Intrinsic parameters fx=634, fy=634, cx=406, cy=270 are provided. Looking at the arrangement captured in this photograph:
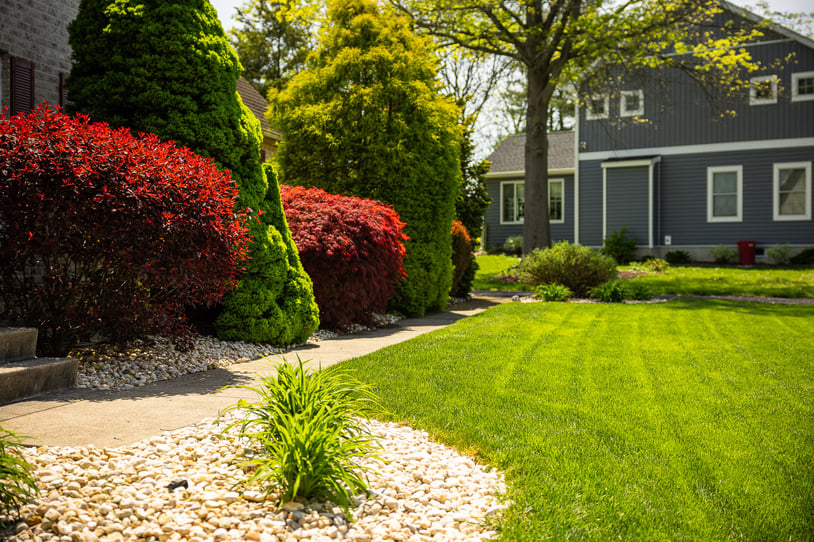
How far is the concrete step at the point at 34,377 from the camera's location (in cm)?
384

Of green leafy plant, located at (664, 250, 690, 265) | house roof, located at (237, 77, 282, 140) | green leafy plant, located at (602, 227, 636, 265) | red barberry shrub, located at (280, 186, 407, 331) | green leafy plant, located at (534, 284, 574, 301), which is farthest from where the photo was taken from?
green leafy plant, located at (602, 227, 636, 265)

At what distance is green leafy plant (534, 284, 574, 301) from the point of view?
11516 millimetres

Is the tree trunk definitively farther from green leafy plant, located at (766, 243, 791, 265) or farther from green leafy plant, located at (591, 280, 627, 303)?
green leafy plant, located at (766, 243, 791, 265)

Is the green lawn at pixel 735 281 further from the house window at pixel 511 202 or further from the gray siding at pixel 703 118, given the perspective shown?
the house window at pixel 511 202

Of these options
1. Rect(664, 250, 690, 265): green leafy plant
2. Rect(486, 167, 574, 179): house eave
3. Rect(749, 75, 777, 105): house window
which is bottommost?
Rect(664, 250, 690, 265): green leafy plant

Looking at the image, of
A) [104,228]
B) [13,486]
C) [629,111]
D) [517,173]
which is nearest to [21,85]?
[104,228]

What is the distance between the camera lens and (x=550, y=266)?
12.2m

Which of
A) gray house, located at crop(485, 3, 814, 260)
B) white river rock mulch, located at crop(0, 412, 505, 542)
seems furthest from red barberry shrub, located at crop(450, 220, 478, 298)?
gray house, located at crop(485, 3, 814, 260)

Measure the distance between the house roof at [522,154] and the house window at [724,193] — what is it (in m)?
5.15

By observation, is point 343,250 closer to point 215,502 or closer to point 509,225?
point 215,502

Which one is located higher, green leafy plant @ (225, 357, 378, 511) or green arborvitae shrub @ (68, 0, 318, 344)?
green arborvitae shrub @ (68, 0, 318, 344)

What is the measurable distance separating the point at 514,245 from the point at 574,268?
38.6ft

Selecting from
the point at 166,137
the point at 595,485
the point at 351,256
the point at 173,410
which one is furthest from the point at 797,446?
the point at 166,137

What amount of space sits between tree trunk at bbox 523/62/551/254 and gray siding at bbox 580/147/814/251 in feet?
21.3
